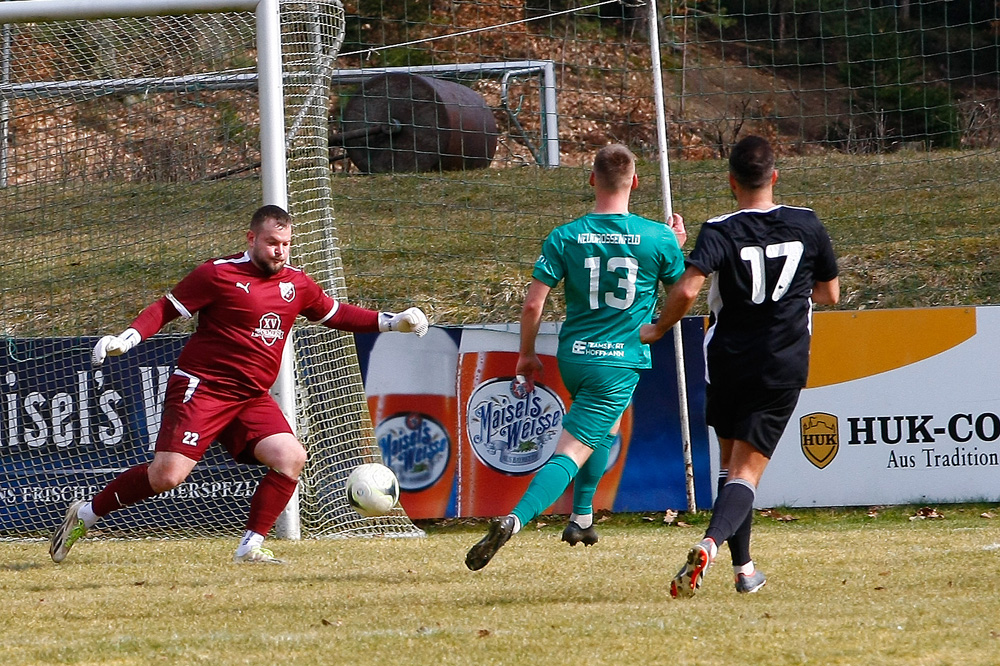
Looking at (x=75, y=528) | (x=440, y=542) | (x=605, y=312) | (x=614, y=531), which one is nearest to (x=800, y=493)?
(x=614, y=531)

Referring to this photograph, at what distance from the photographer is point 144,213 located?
9188mm

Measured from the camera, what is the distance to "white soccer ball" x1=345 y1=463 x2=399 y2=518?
21.0 feet

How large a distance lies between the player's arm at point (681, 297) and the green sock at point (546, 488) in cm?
75

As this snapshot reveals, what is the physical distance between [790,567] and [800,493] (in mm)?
2765

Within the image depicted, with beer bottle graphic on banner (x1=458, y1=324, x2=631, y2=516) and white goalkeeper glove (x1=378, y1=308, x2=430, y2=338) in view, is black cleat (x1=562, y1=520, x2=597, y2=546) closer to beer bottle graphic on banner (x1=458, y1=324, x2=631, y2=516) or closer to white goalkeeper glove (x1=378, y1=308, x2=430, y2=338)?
white goalkeeper glove (x1=378, y1=308, x2=430, y2=338)

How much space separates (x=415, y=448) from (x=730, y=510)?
4131 millimetres

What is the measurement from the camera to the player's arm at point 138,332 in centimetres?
554

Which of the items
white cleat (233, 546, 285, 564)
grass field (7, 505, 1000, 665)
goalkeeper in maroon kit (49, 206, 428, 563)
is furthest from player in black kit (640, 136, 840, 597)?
white cleat (233, 546, 285, 564)

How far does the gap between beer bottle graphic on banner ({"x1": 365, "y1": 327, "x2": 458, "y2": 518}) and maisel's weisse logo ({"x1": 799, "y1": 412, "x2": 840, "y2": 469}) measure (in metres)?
2.40

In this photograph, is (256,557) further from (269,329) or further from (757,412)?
(757,412)

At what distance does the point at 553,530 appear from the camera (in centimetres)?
838

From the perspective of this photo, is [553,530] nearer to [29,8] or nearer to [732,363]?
[732,363]

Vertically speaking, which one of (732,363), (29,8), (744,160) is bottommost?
(732,363)

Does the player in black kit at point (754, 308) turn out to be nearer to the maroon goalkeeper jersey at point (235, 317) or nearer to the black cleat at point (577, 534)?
the black cleat at point (577, 534)
